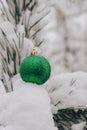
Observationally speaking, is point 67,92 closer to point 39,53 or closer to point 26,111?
point 39,53

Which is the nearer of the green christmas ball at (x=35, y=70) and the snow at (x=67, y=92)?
the green christmas ball at (x=35, y=70)

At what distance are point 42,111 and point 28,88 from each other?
0.07 metres

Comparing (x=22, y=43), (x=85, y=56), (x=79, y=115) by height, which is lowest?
(x=85, y=56)

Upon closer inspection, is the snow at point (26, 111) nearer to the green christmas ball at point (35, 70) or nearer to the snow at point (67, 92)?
the green christmas ball at point (35, 70)

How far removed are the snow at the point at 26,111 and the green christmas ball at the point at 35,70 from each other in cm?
4

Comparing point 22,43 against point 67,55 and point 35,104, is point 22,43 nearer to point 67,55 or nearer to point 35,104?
point 35,104

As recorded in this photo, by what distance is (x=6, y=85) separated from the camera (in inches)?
32.8

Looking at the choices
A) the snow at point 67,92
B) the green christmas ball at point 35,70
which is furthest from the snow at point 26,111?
the snow at point 67,92

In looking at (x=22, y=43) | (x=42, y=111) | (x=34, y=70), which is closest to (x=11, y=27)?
(x=22, y=43)

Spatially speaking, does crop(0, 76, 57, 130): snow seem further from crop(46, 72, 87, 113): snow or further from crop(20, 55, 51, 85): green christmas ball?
crop(46, 72, 87, 113): snow

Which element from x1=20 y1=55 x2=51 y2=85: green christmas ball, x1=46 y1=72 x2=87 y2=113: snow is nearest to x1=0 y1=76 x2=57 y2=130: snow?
x1=20 y1=55 x2=51 y2=85: green christmas ball

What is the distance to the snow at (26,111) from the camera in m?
0.66

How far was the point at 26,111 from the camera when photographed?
0.68 metres

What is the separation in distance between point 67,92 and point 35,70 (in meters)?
0.14
